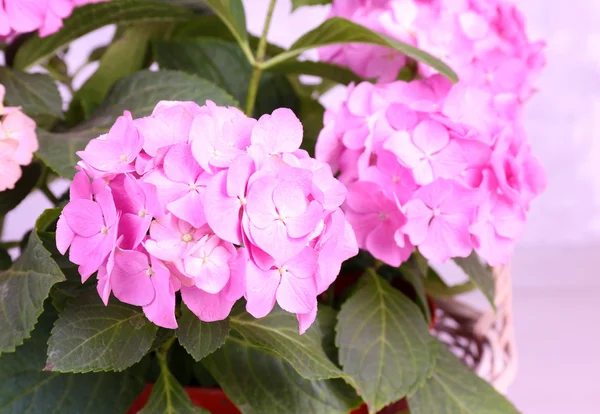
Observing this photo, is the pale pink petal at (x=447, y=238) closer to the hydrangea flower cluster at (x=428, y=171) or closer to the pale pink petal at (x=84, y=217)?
the hydrangea flower cluster at (x=428, y=171)

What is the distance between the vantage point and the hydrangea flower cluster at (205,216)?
→ 0.39m

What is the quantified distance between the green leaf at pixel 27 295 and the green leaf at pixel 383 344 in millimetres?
213

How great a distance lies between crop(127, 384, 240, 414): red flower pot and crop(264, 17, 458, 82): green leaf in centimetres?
27

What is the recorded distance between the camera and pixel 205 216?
38cm

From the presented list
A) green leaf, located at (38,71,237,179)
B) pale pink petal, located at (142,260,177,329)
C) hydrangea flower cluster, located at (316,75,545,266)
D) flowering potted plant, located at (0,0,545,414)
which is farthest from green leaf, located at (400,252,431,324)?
pale pink petal, located at (142,260,177,329)

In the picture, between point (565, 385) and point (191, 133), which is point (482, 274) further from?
point (565, 385)

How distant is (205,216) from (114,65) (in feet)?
1.38

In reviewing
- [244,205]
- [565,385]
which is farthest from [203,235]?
[565,385]

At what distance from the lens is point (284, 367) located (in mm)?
571

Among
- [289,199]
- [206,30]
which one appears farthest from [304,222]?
[206,30]

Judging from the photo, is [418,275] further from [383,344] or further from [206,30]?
[206,30]

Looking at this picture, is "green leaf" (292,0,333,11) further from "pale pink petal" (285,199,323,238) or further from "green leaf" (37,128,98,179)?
"pale pink petal" (285,199,323,238)

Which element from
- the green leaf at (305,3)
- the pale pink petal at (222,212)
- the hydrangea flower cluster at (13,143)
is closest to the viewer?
the pale pink petal at (222,212)

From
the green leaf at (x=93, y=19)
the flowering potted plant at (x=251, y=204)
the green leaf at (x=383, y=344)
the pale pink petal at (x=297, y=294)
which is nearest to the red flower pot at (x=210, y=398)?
the flowering potted plant at (x=251, y=204)
